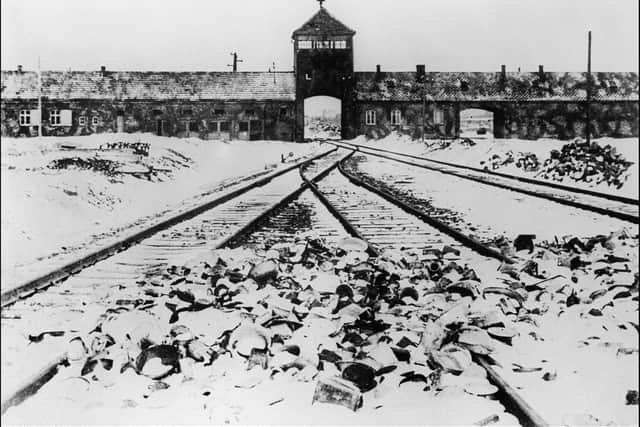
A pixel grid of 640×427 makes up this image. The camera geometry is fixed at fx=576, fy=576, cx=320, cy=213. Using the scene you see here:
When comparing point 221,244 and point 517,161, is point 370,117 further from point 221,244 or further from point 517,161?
point 517,161

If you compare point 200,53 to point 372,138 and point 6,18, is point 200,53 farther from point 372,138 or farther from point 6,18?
point 372,138

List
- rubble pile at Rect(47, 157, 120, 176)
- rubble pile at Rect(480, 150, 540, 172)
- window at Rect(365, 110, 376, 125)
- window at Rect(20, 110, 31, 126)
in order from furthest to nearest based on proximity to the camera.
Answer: rubble pile at Rect(480, 150, 540, 172) < rubble pile at Rect(47, 157, 120, 176) < window at Rect(365, 110, 376, 125) < window at Rect(20, 110, 31, 126)

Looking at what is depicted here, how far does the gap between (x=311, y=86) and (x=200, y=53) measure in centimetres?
103

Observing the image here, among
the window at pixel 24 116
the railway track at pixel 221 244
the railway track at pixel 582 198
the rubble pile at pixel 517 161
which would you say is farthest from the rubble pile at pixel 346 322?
the rubble pile at pixel 517 161

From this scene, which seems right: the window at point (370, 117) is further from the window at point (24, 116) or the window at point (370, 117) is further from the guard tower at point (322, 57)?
the window at point (24, 116)

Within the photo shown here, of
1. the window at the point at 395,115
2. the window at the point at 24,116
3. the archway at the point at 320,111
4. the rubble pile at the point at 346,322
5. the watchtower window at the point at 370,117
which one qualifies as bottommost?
the rubble pile at the point at 346,322

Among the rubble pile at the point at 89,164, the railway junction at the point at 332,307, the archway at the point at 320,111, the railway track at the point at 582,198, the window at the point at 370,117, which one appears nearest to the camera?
the railway junction at the point at 332,307

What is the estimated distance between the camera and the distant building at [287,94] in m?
4.18

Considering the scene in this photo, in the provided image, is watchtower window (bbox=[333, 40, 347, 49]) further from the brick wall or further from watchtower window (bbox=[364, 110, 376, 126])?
watchtower window (bbox=[364, 110, 376, 126])

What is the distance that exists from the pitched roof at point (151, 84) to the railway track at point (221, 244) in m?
1.21

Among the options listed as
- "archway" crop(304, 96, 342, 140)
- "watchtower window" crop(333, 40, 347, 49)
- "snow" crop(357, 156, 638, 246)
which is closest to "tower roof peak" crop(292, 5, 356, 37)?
"watchtower window" crop(333, 40, 347, 49)

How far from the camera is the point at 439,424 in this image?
2.85 meters

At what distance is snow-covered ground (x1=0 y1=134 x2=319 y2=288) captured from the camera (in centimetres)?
424

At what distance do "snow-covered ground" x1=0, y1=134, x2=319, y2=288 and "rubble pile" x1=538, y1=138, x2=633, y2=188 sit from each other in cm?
391
